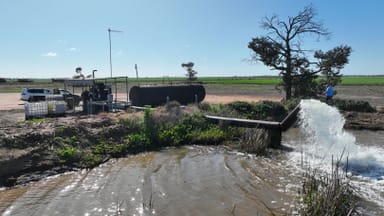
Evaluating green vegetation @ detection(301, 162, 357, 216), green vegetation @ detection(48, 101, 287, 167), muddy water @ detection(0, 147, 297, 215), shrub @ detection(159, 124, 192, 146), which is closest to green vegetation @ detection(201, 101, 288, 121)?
green vegetation @ detection(48, 101, 287, 167)

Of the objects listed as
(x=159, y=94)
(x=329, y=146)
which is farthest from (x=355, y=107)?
(x=159, y=94)

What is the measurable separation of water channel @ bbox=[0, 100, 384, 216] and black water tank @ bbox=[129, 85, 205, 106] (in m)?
10.8

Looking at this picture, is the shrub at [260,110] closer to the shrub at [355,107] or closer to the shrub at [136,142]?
the shrub at [355,107]

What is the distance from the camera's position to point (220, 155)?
12695mm

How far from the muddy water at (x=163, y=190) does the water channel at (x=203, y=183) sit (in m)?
0.02

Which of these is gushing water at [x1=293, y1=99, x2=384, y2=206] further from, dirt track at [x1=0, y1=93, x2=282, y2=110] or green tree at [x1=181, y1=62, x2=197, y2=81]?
green tree at [x1=181, y1=62, x2=197, y2=81]

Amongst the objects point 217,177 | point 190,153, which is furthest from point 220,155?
point 217,177

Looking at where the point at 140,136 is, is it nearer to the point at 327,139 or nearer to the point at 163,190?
the point at 163,190

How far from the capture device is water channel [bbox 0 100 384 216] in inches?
289

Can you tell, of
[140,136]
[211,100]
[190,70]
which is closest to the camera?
[140,136]

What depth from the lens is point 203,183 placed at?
917 centimetres

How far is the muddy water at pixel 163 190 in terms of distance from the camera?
7262 mm

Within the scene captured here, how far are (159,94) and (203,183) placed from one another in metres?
16.2

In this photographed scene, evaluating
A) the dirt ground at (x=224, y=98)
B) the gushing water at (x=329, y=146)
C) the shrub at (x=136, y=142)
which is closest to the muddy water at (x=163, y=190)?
the shrub at (x=136, y=142)
